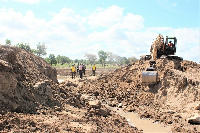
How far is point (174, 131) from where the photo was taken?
5.60 metres

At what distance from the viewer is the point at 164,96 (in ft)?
27.5

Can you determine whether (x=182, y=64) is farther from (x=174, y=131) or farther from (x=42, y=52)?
(x=42, y=52)

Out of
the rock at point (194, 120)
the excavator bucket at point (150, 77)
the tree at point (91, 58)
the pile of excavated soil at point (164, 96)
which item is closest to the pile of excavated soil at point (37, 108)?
the pile of excavated soil at point (164, 96)

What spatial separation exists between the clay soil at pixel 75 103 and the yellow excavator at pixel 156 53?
0.36 m

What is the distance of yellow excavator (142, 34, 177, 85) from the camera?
9.19 meters

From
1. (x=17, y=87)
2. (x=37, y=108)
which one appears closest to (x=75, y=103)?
(x=37, y=108)

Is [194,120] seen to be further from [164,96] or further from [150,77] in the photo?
[150,77]

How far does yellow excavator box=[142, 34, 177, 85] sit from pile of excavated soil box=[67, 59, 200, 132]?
0.32m

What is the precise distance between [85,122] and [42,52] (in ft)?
196

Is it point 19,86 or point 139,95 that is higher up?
point 19,86

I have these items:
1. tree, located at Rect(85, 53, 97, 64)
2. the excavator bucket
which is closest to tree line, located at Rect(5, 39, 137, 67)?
tree, located at Rect(85, 53, 97, 64)

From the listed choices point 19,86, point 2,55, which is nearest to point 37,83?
point 19,86

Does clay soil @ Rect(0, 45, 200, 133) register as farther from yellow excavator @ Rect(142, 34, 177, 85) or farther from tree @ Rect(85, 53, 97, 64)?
tree @ Rect(85, 53, 97, 64)

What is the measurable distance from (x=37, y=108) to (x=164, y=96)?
5.48m
